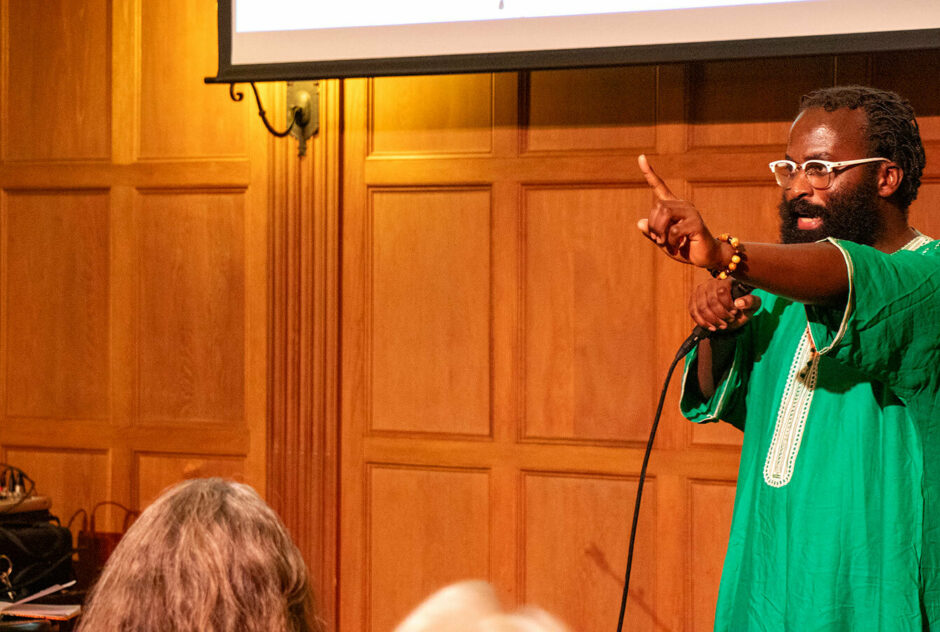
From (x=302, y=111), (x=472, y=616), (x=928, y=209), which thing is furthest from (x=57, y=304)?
(x=472, y=616)

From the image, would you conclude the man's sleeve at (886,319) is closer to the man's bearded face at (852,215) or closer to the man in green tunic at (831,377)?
the man in green tunic at (831,377)

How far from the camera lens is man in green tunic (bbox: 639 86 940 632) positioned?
4.73 ft

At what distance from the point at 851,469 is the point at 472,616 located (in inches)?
39.3

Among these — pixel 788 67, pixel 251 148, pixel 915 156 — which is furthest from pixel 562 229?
pixel 915 156

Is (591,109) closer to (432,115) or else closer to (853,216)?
(432,115)

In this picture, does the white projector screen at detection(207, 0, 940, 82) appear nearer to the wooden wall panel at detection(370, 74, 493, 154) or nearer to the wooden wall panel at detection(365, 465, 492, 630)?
the wooden wall panel at detection(370, 74, 493, 154)

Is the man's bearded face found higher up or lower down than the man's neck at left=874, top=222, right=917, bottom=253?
higher up

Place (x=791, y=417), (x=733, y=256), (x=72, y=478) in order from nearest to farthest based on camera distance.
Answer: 1. (x=733, y=256)
2. (x=791, y=417)
3. (x=72, y=478)

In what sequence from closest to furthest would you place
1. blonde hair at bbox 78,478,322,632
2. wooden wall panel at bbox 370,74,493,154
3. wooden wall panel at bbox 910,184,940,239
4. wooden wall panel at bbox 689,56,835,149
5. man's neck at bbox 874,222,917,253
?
blonde hair at bbox 78,478,322,632 → man's neck at bbox 874,222,917,253 → wooden wall panel at bbox 910,184,940,239 → wooden wall panel at bbox 689,56,835,149 → wooden wall panel at bbox 370,74,493,154

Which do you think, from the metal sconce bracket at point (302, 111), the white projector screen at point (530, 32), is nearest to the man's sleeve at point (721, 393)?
the white projector screen at point (530, 32)

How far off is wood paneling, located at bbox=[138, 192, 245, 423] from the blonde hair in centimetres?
252

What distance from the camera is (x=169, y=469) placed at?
3.61 m

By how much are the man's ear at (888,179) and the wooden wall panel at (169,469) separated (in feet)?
7.86

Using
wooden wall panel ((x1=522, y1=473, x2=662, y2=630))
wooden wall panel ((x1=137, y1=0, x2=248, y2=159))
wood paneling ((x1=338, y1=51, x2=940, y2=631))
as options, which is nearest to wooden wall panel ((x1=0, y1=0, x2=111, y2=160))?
wooden wall panel ((x1=137, y1=0, x2=248, y2=159))
